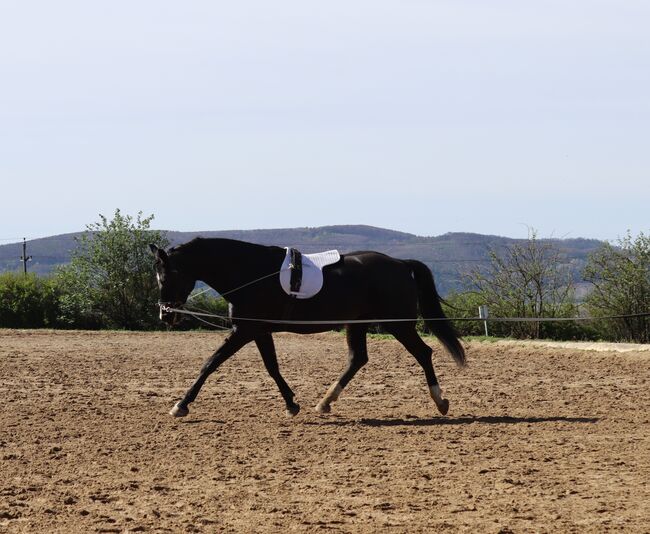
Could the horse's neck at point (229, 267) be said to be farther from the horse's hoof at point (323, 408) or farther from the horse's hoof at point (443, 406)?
the horse's hoof at point (443, 406)

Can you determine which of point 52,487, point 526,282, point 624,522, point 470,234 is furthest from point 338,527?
point 470,234

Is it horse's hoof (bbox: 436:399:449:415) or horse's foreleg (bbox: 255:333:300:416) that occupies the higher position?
horse's foreleg (bbox: 255:333:300:416)

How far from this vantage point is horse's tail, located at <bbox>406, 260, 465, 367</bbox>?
12.6m

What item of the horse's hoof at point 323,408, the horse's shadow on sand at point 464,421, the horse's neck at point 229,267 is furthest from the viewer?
the horse's hoof at point 323,408

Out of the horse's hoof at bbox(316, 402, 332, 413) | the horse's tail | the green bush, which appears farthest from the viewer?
the green bush

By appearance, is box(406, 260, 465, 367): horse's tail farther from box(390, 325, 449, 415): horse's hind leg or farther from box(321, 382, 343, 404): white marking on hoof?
box(321, 382, 343, 404): white marking on hoof

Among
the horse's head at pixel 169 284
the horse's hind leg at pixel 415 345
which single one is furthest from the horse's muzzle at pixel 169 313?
the horse's hind leg at pixel 415 345

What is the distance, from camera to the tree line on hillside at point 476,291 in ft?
81.7

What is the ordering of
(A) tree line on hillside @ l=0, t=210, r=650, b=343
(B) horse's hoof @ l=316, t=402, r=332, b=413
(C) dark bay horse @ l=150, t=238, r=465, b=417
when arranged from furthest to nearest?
(A) tree line on hillside @ l=0, t=210, r=650, b=343
(B) horse's hoof @ l=316, t=402, r=332, b=413
(C) dark bay horse @ l=150, t=238, r=465, b=417

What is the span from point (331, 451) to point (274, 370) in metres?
2.63

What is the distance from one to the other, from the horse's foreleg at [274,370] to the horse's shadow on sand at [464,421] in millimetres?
567

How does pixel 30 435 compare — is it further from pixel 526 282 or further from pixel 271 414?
pixel 526 282

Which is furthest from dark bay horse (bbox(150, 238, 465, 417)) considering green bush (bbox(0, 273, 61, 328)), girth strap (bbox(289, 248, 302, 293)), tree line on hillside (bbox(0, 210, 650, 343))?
green bush (bbox(0, 273, 61, 328))

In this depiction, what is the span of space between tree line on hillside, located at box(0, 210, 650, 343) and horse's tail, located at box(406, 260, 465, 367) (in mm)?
7444
